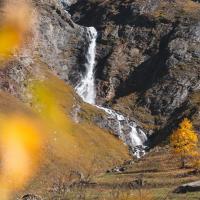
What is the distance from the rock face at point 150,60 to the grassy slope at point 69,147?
15765mm

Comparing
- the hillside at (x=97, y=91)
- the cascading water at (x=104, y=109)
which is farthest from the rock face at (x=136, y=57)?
the cascading water at (x=104, y=109)

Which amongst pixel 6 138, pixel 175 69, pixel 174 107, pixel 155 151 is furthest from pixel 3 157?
pixel 175 69

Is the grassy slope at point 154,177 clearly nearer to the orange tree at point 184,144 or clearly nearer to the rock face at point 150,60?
the orange tree at point 184,144

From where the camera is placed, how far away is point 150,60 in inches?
6191

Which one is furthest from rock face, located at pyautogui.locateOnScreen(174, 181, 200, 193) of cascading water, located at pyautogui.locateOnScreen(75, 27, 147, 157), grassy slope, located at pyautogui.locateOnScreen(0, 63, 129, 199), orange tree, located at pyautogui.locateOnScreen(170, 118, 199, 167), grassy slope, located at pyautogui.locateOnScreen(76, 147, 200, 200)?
cascading water, located at pyautogui.locateOnScreen(75, 27, 147, 157)

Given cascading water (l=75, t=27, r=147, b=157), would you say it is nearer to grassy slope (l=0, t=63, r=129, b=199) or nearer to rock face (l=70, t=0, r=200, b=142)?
rock face (l=70, t=0, r=200, b=142)

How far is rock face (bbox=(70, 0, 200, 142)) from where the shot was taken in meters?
139

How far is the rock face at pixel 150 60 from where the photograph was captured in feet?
457

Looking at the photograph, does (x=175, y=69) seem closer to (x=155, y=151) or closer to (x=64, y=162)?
(x=155, y=151)

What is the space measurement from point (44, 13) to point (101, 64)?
84.6 feet

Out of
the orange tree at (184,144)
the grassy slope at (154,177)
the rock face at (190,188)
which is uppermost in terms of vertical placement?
the orange tree at (184,144)

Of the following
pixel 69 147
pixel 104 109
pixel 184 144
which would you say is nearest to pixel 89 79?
pixel 104 109

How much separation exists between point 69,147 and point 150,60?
2515 inches

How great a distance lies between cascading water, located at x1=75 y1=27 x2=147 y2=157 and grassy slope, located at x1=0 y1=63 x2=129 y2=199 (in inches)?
159
